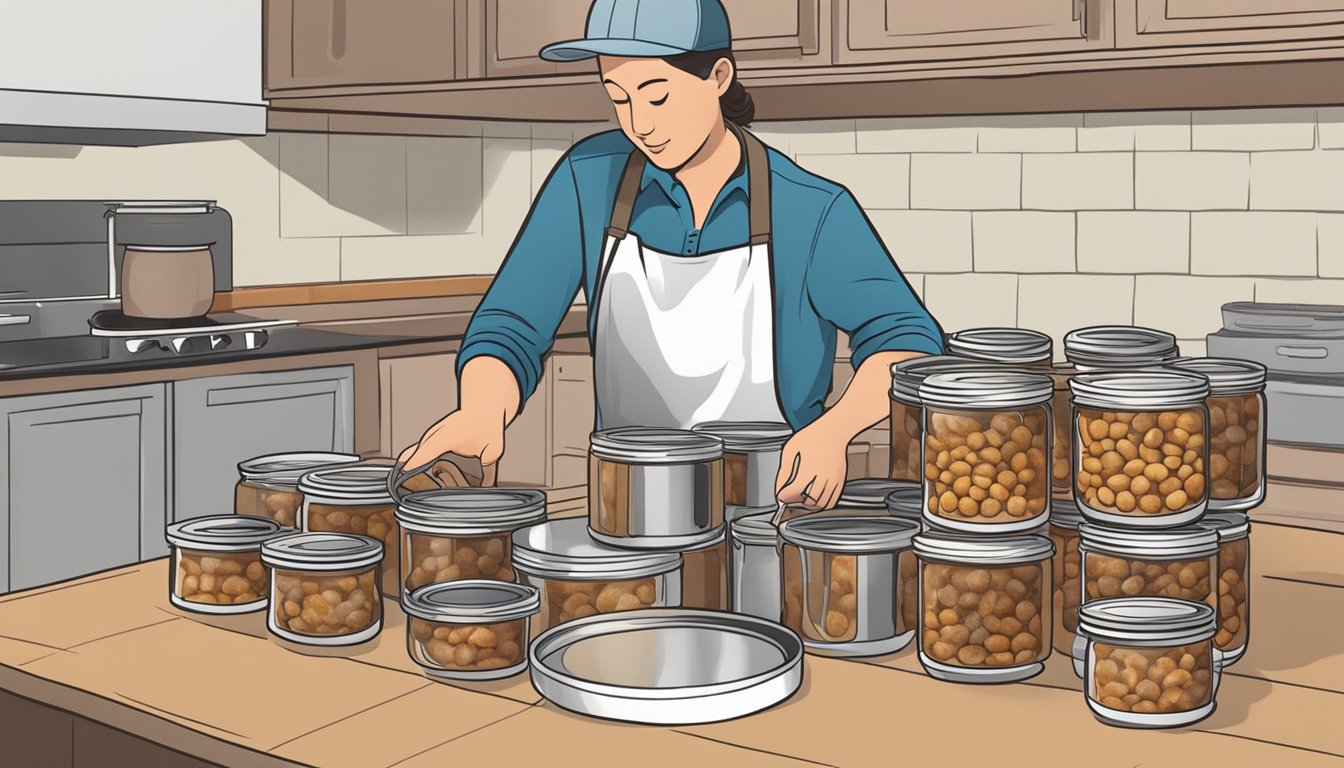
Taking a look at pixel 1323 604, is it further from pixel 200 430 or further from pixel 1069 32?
pixel 200 430

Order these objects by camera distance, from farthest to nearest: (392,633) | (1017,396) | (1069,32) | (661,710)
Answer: (1069,32) → (392,633) → (1017,396) → (661,710)

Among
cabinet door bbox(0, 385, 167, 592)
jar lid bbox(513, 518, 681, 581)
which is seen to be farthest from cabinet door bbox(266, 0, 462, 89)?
jar lid bbox(513, 518, 681, 581)

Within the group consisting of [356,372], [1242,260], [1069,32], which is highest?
[1069,32]

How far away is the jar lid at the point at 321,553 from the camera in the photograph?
1180 millimetres

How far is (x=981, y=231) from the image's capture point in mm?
3777

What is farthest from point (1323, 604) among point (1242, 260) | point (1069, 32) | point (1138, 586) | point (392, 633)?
point (1242, 260)

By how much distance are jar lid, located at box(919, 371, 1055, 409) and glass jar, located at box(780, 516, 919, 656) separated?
12 centimetres

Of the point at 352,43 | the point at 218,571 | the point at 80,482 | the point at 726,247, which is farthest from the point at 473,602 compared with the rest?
the point at 352,43

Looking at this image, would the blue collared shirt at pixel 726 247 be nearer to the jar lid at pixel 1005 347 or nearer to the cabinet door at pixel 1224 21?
the jar lid at pixel 1005 347

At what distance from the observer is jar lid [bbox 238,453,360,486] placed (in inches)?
56.4

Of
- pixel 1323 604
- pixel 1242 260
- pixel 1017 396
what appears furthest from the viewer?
pixel 1242 260

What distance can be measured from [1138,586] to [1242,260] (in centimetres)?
257

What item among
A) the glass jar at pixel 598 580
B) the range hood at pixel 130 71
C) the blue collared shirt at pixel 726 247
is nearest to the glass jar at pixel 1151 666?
the glass jar at pixel 598 580

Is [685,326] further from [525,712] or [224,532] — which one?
[525,712]
